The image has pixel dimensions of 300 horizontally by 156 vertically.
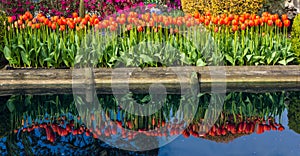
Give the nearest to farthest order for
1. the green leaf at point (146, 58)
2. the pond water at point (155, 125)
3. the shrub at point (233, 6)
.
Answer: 1. the pond water at point (155, 125)
2. the green leaf at point (146, 58)
3. the shrub at point (233, 6)

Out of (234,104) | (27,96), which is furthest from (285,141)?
(27,96)

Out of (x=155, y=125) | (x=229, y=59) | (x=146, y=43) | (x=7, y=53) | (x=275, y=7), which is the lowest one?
(x=155, y=125)

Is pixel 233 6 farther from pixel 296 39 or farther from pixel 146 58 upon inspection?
pixel 146 58

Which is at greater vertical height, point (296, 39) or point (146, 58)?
point (296, 39)

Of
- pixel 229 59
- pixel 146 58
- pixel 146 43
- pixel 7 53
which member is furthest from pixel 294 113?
pixel 7 53

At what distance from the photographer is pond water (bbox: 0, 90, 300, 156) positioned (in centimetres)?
713

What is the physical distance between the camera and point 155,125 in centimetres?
821

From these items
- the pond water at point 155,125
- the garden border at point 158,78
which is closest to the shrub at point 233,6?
the garden border at point 158,78

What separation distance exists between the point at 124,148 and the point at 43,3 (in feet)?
26.2

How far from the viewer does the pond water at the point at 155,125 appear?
7133 millimetres

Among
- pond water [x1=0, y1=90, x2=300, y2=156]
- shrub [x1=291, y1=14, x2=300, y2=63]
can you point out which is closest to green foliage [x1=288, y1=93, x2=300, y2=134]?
pond water [x1=0, y1=90, x2=300, y2=156]

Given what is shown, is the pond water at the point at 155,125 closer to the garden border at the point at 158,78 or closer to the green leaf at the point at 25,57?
the garden border at the point at 158,78

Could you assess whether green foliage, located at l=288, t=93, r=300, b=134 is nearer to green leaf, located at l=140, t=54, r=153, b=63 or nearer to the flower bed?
the flower bed

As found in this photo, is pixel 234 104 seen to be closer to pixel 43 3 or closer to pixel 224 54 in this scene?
pixel 224 54
